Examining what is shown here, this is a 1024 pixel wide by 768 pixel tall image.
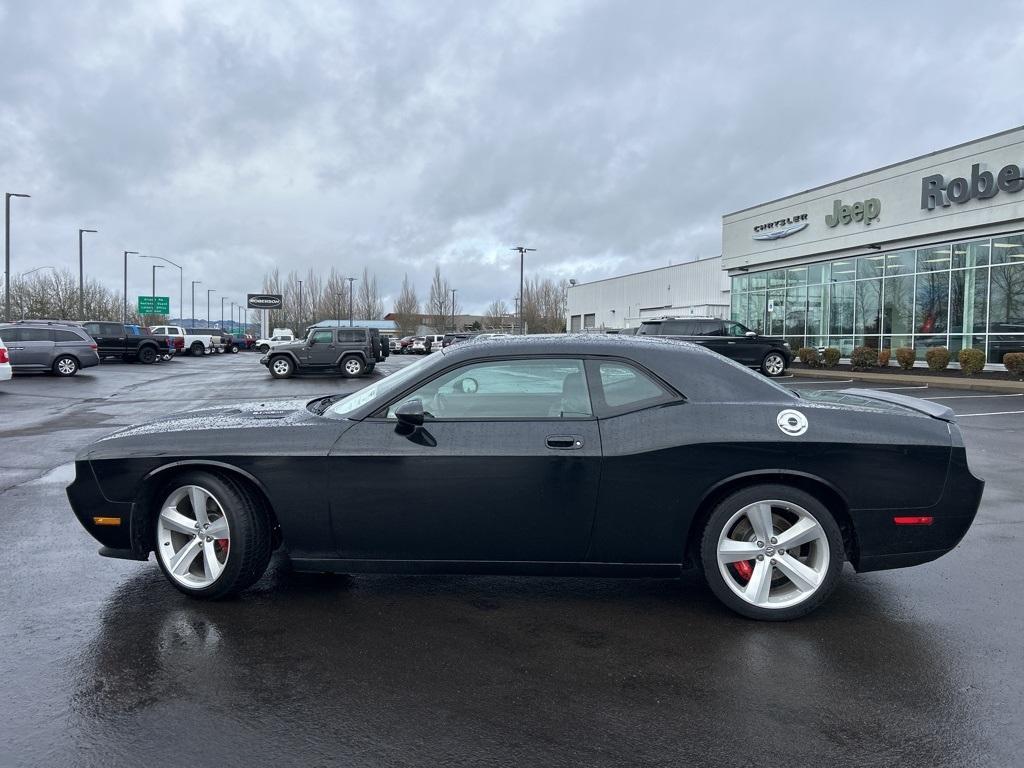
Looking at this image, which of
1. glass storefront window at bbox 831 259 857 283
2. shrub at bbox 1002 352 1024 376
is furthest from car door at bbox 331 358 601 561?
glass storefront window at bbox 831 259 857 283

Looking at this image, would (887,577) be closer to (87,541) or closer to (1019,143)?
(87,541)

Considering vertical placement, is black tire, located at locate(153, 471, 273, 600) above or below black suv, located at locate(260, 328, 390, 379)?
below

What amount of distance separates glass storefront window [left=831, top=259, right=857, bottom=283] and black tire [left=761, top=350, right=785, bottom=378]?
7419mm

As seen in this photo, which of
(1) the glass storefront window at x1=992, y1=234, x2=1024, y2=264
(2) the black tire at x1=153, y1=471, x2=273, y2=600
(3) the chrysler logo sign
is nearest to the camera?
(2) the black tire at x1=153, y1=471, x2=273, y2=600

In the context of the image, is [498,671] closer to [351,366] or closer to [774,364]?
[351,366]

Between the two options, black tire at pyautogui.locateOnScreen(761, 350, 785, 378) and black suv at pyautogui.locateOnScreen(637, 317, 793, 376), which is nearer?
black suv at pyautogui.locateOnScreen(637, 317, 793, 376)

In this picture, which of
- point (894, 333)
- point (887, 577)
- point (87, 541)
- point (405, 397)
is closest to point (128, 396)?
point (87, 541)

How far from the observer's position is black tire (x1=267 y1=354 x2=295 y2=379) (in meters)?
24.6

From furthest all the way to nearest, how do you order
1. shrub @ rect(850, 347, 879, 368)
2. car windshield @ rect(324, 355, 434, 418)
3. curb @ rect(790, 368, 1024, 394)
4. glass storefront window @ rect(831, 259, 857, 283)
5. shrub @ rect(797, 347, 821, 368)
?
glass storefront window @ rect(831, 259, 857, 283) → shrub @ rect(797, 347, 821, 368) → shrub @ rect(850, 347, 879, 368) → curb @ rect(790, 368, 1024, 394) → car windshield @ rect(324, 355, 434, 418)

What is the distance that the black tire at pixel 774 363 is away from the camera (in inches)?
976

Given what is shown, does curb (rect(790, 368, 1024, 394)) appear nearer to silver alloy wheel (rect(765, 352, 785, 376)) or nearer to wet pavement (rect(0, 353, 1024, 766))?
silver alloy wheel (rect(765, 352, 785, 376))

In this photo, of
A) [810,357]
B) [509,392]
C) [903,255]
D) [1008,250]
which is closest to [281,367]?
[810,357]

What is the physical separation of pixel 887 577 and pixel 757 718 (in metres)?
2.19

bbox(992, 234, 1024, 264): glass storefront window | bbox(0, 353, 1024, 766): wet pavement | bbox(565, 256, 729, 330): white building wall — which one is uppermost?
bbox(565, 256, 729, 330): white building wall
